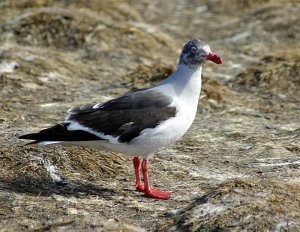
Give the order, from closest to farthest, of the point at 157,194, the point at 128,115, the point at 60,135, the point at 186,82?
the point at 60,135
the point at 128,115
the point at 157,194
the point at 186,82

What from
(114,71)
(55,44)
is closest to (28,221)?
(114,71)

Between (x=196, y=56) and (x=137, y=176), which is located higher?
(x=196, y=56)

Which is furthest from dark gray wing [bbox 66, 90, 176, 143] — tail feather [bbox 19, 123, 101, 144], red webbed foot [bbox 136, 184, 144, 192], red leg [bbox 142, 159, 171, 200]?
red webbed foot [bbox 136, 184, 144, 192]

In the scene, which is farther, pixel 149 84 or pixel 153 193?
pixel 149 84

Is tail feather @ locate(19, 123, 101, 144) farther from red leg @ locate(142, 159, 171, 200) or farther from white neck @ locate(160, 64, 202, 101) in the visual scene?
white neck @ locate(160, 64, 202, 101)

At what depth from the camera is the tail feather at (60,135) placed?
7008 mm

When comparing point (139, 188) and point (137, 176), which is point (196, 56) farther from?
point (139, 188)

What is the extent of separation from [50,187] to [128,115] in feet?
3.66

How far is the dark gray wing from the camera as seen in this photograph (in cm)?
720

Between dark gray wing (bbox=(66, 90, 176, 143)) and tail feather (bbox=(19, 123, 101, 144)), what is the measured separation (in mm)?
143

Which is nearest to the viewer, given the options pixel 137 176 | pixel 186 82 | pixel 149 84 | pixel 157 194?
pixel 157 194

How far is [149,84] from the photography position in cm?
1162

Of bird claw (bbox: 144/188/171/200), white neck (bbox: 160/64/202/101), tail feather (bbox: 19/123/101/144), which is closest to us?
tail feather (bbox: 19/123/101/144)

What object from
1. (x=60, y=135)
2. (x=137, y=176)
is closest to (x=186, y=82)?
(x=137, y=176)
